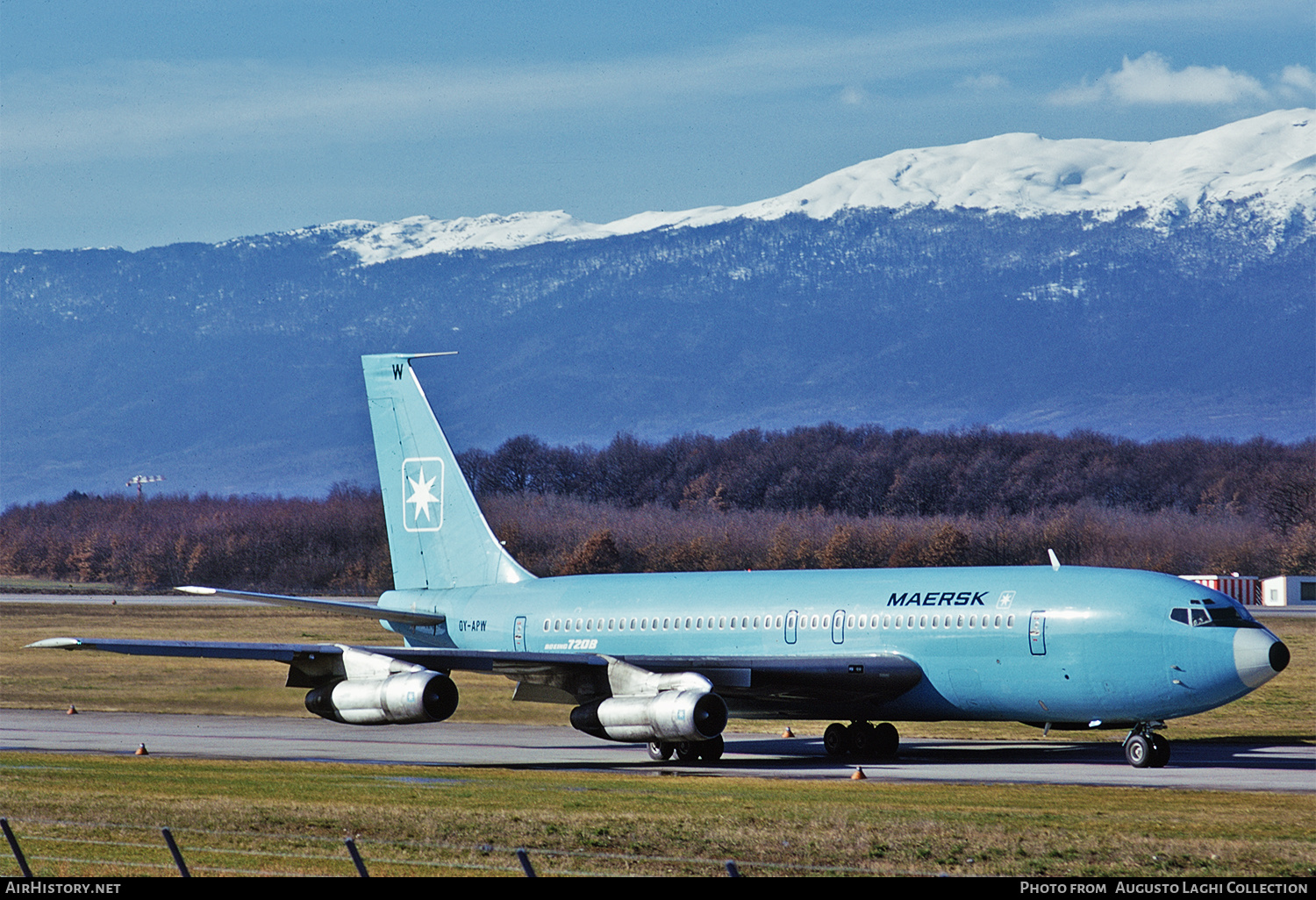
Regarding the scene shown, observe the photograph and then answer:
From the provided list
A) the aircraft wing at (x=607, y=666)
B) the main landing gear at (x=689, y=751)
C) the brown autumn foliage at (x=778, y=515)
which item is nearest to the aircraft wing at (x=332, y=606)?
the aircraft wing at (x=607, y=666)

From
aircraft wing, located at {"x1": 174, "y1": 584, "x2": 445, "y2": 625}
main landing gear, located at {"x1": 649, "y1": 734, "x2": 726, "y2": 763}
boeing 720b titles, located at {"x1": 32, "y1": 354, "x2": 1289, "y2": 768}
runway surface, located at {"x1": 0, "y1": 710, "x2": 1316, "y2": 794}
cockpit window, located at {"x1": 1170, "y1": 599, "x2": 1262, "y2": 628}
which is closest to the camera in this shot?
runway surface, located at {"x1": 0, "y1": 710, "x2": 1316, "y2": 794}

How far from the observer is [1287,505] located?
12131 centimetres

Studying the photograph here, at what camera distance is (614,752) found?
4178cm

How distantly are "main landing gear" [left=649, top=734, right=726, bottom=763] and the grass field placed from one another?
10.8 ft

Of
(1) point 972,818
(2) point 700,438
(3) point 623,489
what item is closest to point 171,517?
(3) point 623,489

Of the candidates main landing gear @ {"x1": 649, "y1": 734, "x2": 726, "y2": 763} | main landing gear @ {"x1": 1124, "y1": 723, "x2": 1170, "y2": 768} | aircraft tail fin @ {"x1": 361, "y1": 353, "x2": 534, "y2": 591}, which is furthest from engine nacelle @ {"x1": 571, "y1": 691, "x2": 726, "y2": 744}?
aircraft tail fin @ {"x1": 361, "y1": 353, "x2": 534, "y2": 591}

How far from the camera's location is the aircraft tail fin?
4653 cm

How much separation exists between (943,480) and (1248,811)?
13287 cm

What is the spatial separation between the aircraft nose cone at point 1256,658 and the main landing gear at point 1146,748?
2.25m

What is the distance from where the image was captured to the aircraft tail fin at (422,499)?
1832 inches

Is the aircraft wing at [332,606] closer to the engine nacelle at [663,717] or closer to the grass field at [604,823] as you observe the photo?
the grass field at [604,823]

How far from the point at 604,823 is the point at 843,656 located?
553 inches

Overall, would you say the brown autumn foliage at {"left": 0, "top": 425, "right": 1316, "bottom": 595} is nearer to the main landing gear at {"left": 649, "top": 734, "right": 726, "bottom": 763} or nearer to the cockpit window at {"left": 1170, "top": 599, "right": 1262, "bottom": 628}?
the main landing gear at {"left": 649, "top": 734, "right": 726, "bottom": 763}

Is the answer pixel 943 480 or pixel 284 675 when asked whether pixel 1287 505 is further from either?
pixel 284 675
